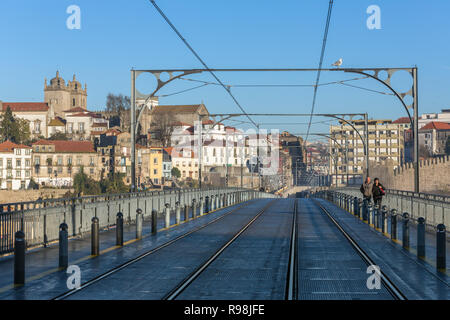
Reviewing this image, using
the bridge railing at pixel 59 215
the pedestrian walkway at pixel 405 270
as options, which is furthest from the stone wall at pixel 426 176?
the pedestrian walkway at pixel 405 270

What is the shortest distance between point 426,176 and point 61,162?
93136 millimetres

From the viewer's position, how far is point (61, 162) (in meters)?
182

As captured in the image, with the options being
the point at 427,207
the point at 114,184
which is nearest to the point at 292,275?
the point at 427,207

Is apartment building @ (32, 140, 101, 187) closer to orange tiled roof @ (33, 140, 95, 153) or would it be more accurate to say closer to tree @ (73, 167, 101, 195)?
orange tiled roof @ (33, 140, 95, 153)

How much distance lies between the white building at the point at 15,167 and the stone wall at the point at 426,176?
94174 mm

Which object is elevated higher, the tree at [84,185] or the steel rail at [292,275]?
the steel rail at [292,275]

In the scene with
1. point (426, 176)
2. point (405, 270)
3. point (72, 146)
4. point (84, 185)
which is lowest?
point (84, 185)

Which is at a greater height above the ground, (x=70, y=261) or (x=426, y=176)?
(x=426, y=176)

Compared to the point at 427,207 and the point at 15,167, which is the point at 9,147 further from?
the point at 427,207

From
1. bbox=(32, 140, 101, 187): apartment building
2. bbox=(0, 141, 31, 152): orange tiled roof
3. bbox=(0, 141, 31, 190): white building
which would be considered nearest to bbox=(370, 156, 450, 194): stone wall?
bbox=(32, 140, 101, 187): apartment building

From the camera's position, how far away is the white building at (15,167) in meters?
185

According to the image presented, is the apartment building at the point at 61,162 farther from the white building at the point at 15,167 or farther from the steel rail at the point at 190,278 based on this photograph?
the steel rail at the point at 190,278

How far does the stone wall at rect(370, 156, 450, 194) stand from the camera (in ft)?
435
